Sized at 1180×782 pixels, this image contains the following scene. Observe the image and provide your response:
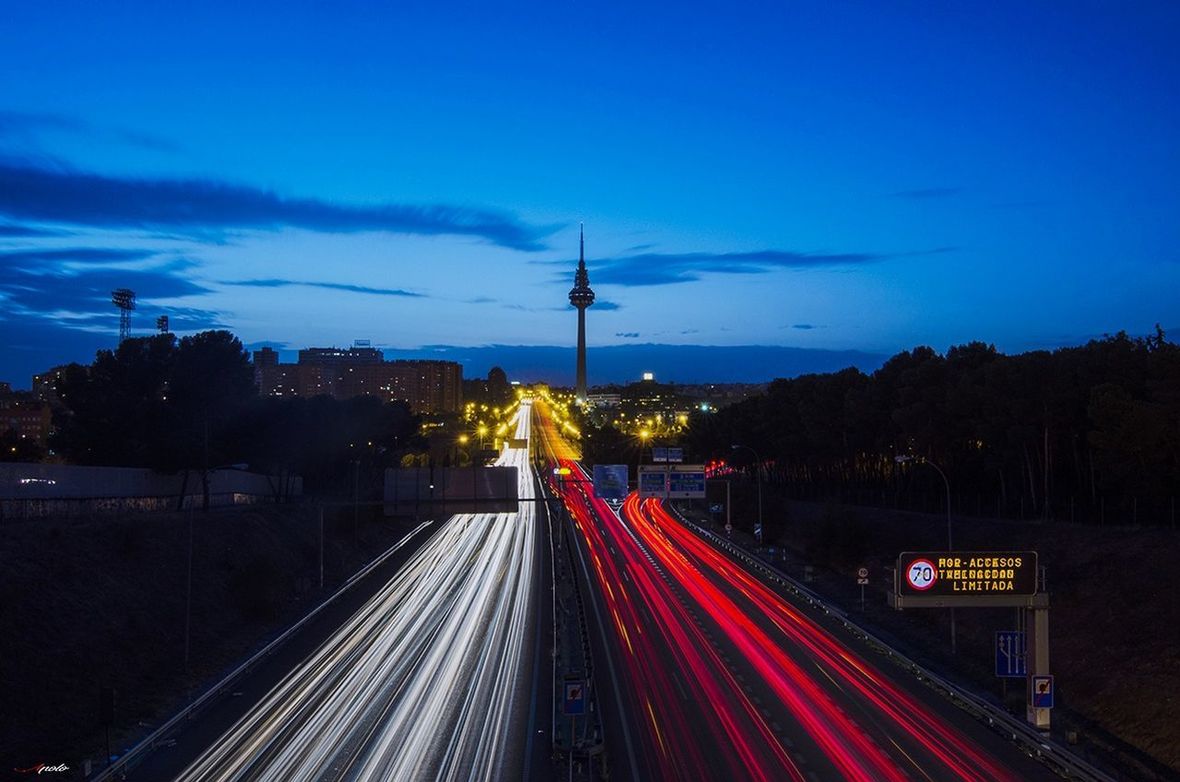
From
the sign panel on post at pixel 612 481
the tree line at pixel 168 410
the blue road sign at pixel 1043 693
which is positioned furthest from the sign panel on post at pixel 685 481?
the blue road sign at pixel 1043 693

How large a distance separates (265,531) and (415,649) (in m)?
22.9

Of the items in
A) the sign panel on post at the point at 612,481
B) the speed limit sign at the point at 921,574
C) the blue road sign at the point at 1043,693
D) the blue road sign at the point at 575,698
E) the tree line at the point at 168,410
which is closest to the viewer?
the blue road sign at the point at 575,698

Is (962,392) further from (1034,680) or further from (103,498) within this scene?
(103,498)

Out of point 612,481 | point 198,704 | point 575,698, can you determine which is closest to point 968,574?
point 575,698

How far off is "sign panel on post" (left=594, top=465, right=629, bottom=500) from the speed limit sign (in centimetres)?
3705

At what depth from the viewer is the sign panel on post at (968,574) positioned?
28922 mm

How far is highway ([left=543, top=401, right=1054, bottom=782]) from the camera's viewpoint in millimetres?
23359

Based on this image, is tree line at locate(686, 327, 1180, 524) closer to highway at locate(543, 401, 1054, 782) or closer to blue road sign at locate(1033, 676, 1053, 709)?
highway at locate(543, 401, 1054, 782)

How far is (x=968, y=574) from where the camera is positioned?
29078 millimetres

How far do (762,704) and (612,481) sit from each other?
123 feet

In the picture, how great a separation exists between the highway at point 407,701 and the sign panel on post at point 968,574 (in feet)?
34.9

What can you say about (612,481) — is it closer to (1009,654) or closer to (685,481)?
(685,481)

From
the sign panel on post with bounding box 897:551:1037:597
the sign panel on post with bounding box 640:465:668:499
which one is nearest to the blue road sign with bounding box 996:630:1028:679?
the sign panel on post with bounding box 897:551:1037:597
